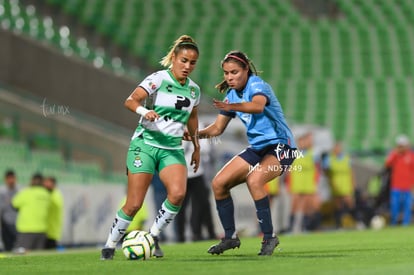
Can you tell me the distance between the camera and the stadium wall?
28000 mm

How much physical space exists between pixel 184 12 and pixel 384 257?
93.5ft

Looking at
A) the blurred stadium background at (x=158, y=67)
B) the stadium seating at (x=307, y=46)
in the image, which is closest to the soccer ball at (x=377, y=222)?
the blurred stadium background at (x=158, y=67)

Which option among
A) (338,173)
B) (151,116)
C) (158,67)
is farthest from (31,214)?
(158,67)

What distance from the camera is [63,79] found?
28.5 metres

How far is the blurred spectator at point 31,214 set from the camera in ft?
64.8

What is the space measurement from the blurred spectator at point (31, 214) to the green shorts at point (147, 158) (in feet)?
27.5

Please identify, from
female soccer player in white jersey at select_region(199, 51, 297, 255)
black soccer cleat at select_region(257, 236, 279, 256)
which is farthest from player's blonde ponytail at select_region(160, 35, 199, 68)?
black soccer cleat at select_region(257, 236, 279, 256)

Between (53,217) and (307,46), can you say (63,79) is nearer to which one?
(53,217)

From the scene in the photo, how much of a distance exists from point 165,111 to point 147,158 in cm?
51

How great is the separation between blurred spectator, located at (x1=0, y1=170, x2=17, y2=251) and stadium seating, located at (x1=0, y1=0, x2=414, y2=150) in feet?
37.9

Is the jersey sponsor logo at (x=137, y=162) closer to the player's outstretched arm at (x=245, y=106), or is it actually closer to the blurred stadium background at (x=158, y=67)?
the player's outstretched arm at (x=245, y=106)

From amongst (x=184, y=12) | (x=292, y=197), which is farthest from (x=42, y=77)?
(x=184, y=12)

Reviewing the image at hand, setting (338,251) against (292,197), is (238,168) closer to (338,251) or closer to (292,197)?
(338,251)

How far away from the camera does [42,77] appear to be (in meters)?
28.3
